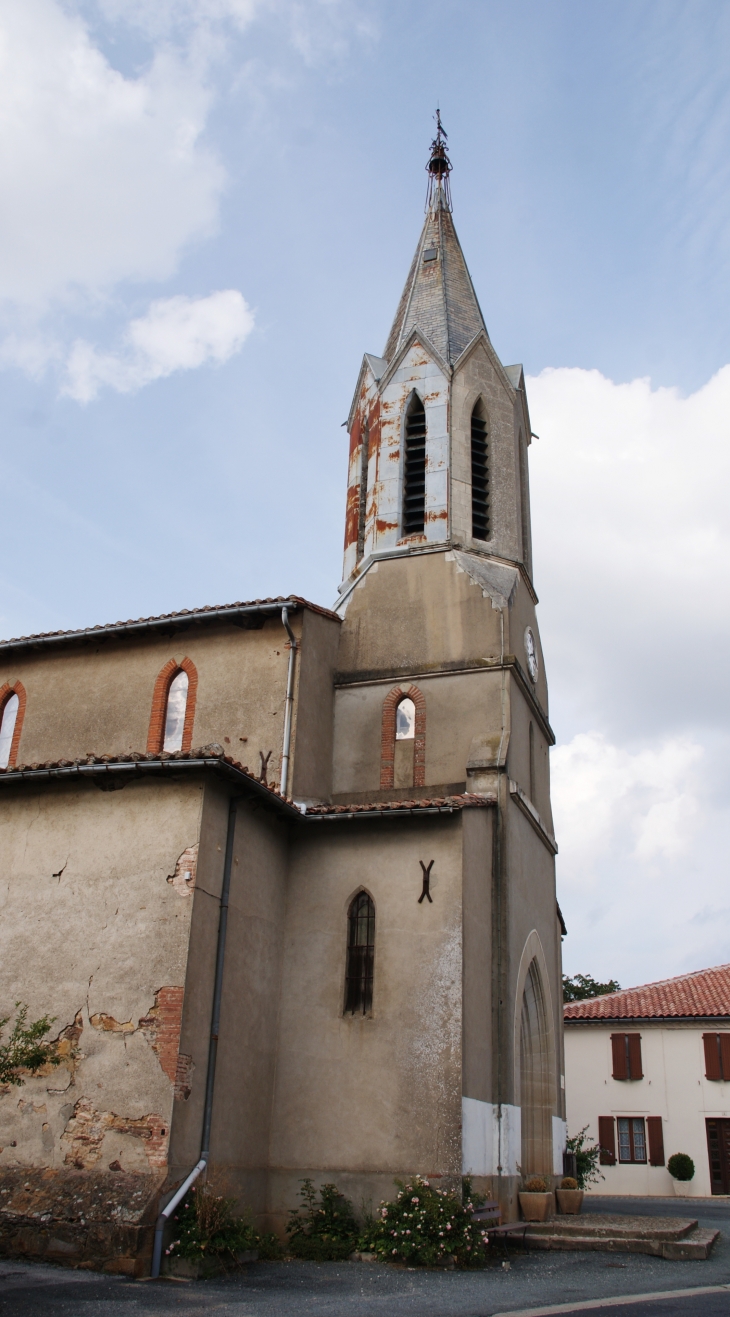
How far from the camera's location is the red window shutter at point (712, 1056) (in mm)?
30125

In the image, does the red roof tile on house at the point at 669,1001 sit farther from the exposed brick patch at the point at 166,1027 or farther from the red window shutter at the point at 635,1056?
the exposed brick patch at the point at 166,1027

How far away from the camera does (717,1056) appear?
3025 cm

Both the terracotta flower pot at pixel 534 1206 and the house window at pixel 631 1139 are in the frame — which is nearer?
the terracotta flower pot at pixel 534 1206

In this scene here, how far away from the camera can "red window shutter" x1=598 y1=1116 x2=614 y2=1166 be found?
3039 centimetres

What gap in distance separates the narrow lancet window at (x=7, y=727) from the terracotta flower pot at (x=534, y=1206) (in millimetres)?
11380

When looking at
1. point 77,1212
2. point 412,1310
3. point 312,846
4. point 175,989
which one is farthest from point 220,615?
point 412,1310

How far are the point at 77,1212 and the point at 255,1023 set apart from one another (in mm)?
3586

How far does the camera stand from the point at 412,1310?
9141 millimetres

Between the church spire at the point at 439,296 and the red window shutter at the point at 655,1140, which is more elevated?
the church spire at the point at 439,296

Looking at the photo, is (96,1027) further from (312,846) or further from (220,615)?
(220,615)

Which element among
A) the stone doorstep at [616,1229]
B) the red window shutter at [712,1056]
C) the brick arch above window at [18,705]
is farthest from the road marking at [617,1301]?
the red window shutter at [712,1056]

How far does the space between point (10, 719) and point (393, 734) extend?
7293mm

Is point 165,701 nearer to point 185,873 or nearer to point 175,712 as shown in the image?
point 175,712

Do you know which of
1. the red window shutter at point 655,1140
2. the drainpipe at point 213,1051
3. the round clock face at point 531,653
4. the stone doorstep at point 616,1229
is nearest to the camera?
the drainpipe at point 213,1051
